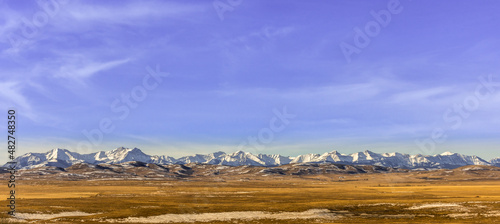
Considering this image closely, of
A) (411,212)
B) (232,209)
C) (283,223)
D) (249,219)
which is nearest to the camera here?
(283,223)

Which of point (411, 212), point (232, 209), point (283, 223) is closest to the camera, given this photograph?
point (283, 223)

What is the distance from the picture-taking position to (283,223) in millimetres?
54562

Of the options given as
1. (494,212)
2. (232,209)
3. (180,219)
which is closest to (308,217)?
(232,209)

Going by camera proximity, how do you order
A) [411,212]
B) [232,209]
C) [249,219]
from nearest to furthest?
[249,219] → [411,212] → [232,209]

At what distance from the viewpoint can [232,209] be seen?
6906 centimetres

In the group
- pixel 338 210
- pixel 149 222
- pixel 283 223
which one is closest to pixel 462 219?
pixel 338 210

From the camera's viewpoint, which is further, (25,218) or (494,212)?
(494,212)

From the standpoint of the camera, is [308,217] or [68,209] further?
[68,209]

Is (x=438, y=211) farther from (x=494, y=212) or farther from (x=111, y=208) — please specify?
(x=111, y=208)

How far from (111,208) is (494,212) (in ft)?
219

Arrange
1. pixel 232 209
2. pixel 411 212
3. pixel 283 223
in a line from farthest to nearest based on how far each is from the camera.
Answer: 1. pixel 232 209
2. pixel 411 212
3. pixel 283 223

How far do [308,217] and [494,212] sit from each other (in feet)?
101

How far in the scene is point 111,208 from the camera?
69.1 m

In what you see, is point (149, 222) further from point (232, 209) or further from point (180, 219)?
point (232, 209)
